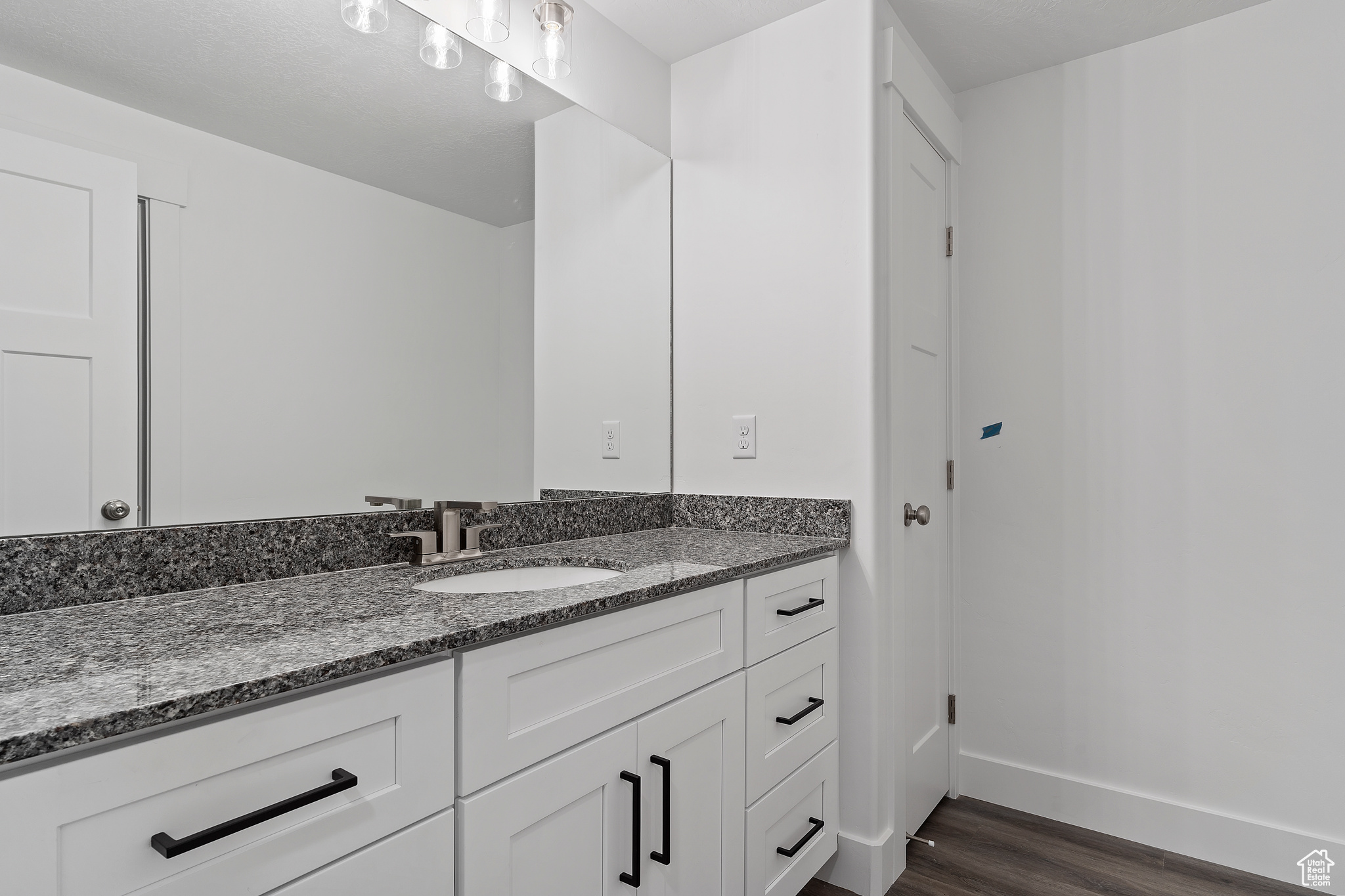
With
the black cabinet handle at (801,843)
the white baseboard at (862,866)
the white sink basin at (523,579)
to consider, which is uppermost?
the white sink basin at (523,579)

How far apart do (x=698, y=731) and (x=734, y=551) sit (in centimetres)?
42

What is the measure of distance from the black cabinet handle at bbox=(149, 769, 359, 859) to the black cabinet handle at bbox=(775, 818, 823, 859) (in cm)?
108

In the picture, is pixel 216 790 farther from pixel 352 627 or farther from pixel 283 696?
pixel 352 627

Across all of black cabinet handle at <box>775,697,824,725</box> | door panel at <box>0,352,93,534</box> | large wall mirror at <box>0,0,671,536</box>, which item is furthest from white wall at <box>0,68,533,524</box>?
black cabinet handle at <box>775,697,824,725</box>

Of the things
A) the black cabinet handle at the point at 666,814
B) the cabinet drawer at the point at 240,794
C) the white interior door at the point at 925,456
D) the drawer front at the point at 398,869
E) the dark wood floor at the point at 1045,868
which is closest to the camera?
the cabinet drawer at the point at 240,794

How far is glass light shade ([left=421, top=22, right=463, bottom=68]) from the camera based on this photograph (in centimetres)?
150

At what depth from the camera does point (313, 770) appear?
2.39 ft

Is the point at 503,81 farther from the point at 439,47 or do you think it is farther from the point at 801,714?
the point at 801,714

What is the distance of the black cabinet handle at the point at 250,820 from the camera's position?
613 mm

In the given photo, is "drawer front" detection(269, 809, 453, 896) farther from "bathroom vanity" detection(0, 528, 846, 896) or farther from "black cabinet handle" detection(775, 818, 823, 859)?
"black cabinet handle" detection(775, 818, 823, 859)

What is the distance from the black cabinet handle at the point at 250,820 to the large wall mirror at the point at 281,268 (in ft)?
1.95

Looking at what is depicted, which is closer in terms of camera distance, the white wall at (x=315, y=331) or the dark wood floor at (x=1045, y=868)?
the white wall at (x=315, y=331)

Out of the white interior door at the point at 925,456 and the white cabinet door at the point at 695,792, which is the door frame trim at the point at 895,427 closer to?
the white interior door at the point at 925,456

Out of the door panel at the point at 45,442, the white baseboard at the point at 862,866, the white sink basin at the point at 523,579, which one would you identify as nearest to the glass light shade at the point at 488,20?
the door panel at the point at 45,442
